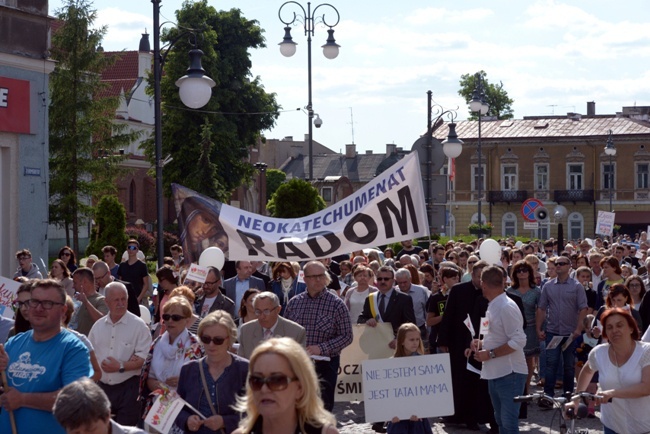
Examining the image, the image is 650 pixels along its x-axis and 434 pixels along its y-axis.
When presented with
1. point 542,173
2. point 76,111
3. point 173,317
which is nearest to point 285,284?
point 173,317

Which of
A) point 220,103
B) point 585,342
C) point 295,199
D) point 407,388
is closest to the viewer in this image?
point 407,388

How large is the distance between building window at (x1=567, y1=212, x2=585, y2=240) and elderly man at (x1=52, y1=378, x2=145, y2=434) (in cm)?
8094

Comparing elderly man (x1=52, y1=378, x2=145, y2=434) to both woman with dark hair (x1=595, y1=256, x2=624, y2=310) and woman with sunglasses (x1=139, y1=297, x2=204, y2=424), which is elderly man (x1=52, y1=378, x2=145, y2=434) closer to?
woman with sunglasses (x1=139, y1=297, x2=204, y2=424)

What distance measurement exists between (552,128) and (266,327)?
78124mm

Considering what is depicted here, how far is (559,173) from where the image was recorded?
279 feet

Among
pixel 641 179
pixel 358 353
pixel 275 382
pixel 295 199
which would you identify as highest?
pixel 641 179

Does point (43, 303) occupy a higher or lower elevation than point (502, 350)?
higher

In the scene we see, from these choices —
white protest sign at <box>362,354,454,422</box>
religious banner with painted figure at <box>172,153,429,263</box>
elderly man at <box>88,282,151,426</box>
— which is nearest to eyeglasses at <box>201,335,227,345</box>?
elderly man at <box>88,282,151,426</box>

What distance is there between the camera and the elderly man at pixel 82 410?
500 centimetres

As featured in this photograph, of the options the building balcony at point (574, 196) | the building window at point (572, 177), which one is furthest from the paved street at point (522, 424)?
the building window at point (572, 177)

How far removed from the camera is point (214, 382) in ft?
24.7

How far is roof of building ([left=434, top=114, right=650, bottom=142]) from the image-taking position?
3275 inches

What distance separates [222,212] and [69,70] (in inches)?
976

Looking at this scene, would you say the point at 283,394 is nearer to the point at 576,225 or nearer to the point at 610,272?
the point at 610,272
